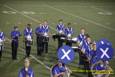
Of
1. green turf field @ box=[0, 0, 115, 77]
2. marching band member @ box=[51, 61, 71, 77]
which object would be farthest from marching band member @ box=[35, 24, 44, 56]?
marching band member @ box=[51, 61, 71, 77]

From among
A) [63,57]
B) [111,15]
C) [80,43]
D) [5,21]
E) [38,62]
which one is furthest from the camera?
[111,15]

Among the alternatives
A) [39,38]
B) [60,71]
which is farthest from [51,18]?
[60,71]

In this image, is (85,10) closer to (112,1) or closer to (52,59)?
(112,1)

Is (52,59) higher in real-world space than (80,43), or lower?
lower

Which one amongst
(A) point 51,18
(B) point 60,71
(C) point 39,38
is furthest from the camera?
(A) point 51,18

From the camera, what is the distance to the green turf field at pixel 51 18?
23.4 m

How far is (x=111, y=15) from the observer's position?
39562mm

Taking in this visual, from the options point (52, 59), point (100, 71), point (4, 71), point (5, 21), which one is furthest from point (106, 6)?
point (100, 71)

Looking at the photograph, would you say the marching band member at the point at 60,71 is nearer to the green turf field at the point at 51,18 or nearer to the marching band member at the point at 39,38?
the green turf field at the point at 51,18

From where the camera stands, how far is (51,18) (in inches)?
1508

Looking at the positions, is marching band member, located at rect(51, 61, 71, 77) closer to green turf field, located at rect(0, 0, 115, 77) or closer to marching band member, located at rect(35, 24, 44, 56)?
green turf field, located at rect(0, 0, 115, 77)

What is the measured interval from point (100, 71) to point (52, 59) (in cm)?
745

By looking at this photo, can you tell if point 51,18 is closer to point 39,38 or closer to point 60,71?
point 39,38

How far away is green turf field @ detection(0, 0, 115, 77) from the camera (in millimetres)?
23422
